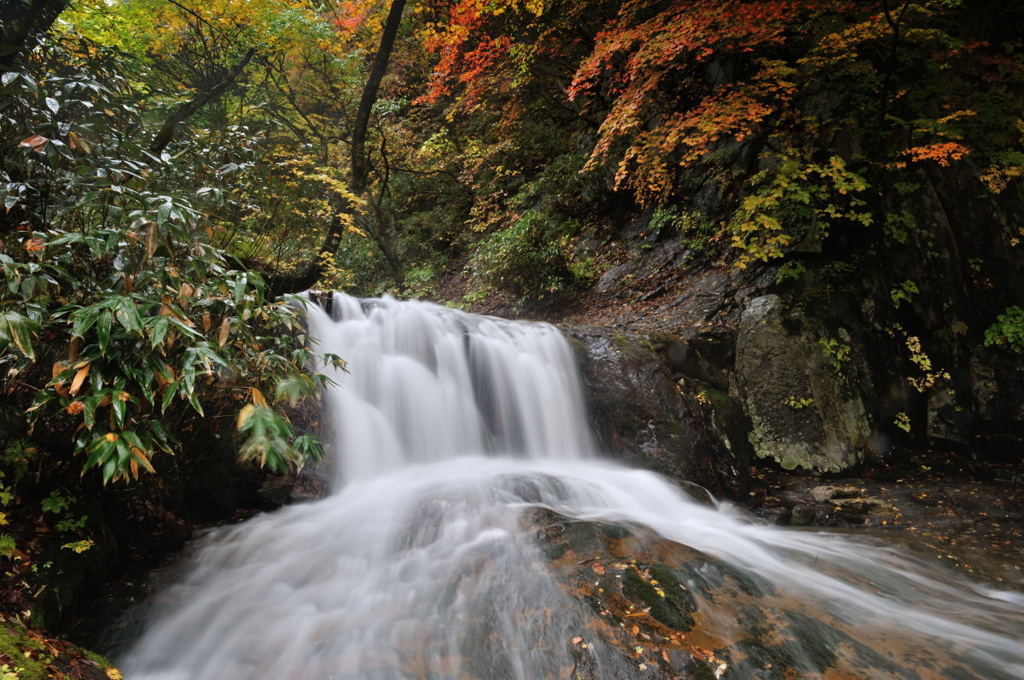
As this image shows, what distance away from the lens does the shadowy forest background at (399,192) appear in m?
2.56

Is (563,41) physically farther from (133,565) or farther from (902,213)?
(133,565)

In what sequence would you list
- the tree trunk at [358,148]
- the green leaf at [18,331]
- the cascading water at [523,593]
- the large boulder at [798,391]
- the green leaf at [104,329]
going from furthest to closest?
the large boulder at [798,391]
the tree trunk at [358,148]
the cascading water at [523,593]
the green leaf at [104,329]
the green leaf at [18,331]

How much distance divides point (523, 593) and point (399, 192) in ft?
46.6

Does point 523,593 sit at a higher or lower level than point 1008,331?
lower

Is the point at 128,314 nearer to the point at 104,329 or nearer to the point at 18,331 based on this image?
the point at 104,329

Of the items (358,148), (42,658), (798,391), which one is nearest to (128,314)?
(42,658)

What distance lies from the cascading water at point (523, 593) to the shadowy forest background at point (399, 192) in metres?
0.74

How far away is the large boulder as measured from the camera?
6.75 meters

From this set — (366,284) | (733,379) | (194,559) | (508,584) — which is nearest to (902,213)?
(733,379)

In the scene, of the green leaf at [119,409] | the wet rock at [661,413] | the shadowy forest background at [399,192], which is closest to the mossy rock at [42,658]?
the shadowy forest background at [399,192]

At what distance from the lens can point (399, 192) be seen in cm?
1545

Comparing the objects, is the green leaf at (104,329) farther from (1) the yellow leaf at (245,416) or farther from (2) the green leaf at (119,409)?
(1) the yellow leaf at (245,416)

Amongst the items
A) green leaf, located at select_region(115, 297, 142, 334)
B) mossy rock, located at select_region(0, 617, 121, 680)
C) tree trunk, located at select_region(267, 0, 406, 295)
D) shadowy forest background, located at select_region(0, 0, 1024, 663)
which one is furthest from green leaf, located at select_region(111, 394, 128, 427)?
tree trunk, located at select_region(267, 0, 406, 295)

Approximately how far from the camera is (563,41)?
11.1m
